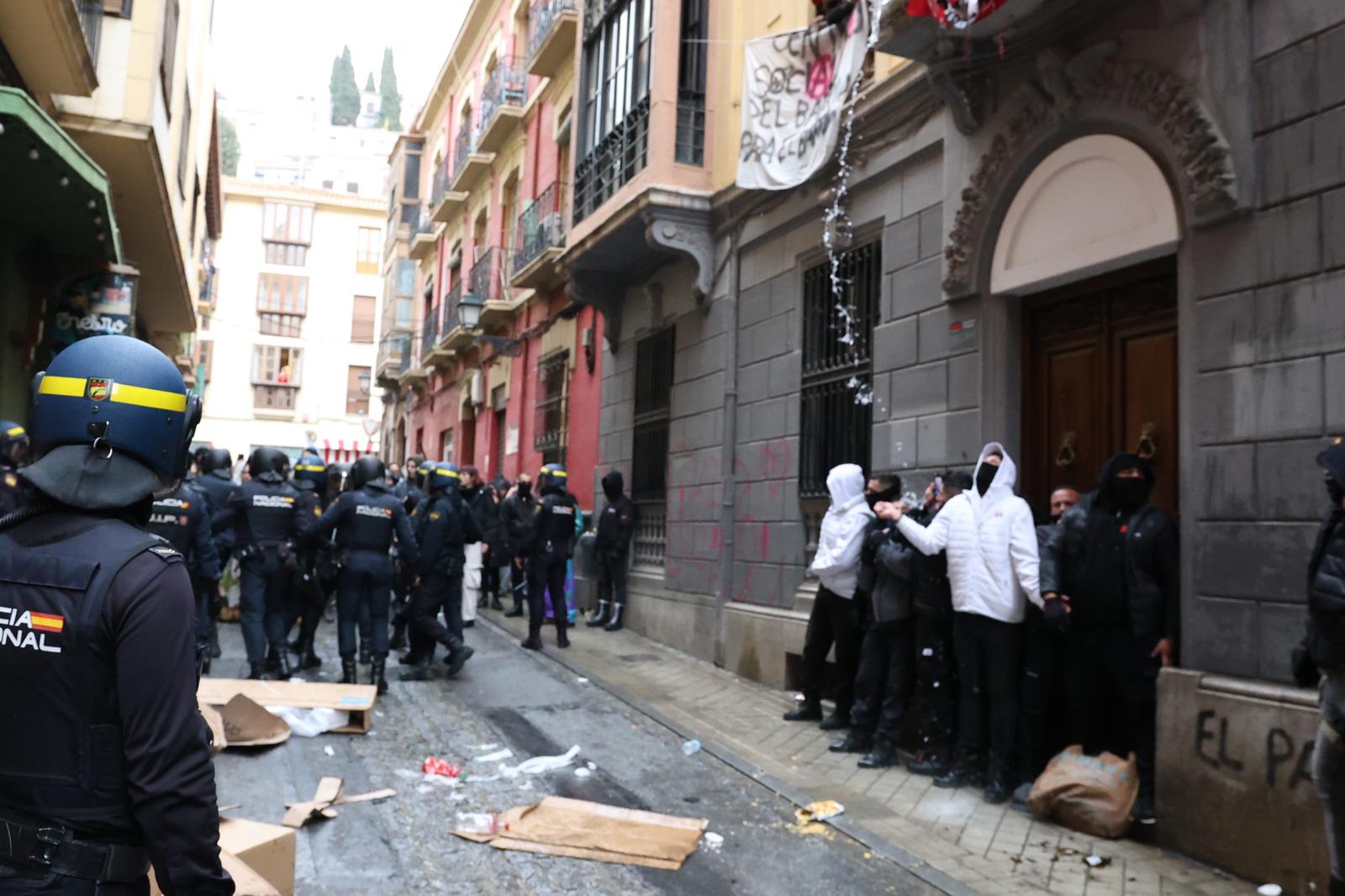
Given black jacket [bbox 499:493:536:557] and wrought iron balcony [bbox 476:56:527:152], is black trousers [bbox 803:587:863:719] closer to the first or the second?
black jacket [bbox 499:493:536:557]

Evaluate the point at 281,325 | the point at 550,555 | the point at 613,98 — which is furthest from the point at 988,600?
the point at 281,325

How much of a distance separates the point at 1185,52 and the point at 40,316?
12481mm

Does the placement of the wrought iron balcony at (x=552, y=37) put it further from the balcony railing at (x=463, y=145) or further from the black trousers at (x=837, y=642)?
the black trousers at (x=837, y=642)

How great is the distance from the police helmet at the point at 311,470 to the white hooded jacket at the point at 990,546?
241 inches

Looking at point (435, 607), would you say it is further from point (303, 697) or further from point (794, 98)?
point (794, 98)

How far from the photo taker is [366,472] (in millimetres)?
9227

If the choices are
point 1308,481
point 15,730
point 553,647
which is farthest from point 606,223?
point 15,730

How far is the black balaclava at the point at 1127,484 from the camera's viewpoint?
19.4 ft

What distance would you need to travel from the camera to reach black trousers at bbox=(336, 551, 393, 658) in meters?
9.02

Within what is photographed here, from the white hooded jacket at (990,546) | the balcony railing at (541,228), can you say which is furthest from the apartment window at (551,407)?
the white hooded jacket at (990,546)

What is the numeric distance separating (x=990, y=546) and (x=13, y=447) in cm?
696

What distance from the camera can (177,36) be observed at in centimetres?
1415

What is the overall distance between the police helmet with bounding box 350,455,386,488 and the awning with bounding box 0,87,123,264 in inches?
140

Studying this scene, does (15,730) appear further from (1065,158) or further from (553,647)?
(553,647)
